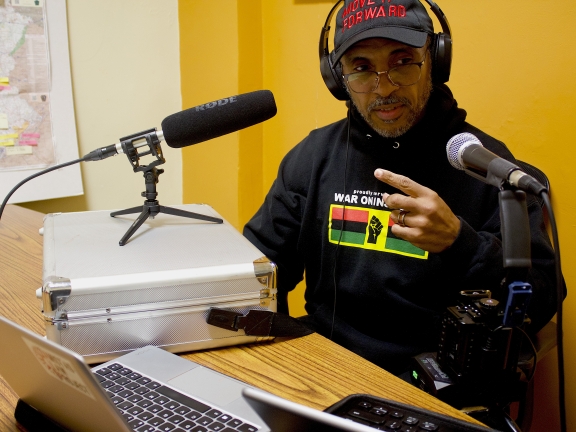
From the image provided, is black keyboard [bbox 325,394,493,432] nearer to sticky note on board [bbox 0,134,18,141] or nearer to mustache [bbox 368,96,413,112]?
mustache [bbox 368,96,413,112]

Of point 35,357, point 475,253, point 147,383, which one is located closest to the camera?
point 35,357

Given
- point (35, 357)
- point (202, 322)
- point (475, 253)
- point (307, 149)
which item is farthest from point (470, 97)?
point (35, 357)

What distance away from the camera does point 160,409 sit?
63 centimetres

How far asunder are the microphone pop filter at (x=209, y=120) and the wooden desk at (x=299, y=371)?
1.24 feet

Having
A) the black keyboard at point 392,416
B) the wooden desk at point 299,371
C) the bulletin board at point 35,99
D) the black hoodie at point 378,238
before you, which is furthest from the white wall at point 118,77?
the black keyboard at point 392,416

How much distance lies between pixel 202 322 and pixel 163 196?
1447 millimetres

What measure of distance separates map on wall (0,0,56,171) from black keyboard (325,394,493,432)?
158 centimetres

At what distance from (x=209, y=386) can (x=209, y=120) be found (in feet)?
1.55

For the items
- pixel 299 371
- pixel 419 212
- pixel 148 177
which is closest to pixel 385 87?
pixel 419 212

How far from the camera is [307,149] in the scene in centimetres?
137

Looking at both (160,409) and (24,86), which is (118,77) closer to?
(24,86)

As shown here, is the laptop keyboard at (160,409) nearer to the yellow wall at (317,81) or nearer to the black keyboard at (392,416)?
the black keyboard at (392,416)

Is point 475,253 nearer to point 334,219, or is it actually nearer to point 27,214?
point 334,219

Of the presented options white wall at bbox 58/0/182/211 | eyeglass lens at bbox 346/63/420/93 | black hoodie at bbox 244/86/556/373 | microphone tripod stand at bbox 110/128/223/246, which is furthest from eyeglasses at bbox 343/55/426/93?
white wall at bbox 58/0/182/211
